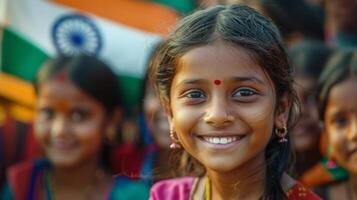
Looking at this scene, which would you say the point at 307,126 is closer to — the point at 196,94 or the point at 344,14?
the point at 344,14

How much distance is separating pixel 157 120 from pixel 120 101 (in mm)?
201

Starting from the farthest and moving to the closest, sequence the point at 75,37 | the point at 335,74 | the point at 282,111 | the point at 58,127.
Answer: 1. the point at 75,37
2. the point at 58,127
3. the point at 335,74
4. the point at 282,111

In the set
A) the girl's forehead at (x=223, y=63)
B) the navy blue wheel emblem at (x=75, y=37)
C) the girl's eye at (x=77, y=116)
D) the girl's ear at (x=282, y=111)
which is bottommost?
the girl's eye at (x=77, y=116)

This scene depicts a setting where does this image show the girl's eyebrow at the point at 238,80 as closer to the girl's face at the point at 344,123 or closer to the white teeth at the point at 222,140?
the white teeth at the point at 222,140

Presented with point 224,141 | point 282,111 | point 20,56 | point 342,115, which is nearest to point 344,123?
point 342,115

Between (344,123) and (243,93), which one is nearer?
(243,93)

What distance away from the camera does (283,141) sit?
205 centimetres

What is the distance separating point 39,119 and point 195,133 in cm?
142

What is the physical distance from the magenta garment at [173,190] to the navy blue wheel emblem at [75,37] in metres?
1.58

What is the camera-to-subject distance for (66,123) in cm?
317

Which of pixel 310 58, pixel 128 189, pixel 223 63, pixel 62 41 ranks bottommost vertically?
pixel 128 189

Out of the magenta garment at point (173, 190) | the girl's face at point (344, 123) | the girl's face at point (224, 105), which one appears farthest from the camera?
the girl's face at point (344, 123)

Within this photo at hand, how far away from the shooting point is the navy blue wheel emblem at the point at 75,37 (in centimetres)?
367

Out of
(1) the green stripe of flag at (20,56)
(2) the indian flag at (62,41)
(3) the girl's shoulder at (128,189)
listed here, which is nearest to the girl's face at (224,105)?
(3) the girl's shoulder at (128,189)
